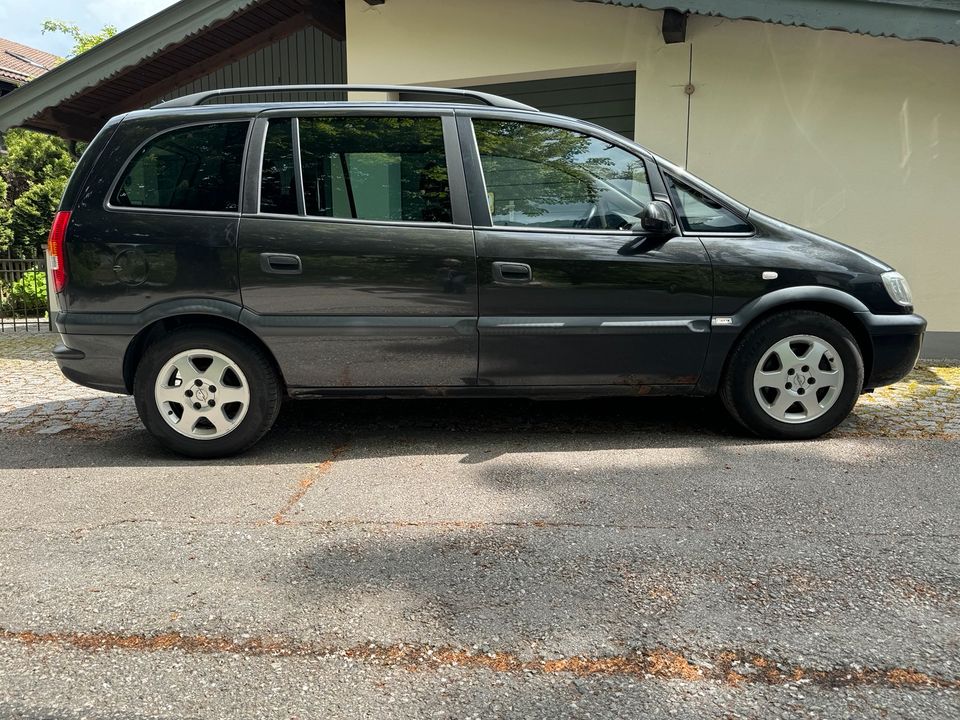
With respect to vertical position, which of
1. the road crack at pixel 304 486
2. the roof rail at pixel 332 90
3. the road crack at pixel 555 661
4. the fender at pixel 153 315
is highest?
the roof rail at pixel 332 90

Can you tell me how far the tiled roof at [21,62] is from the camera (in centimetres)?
2626

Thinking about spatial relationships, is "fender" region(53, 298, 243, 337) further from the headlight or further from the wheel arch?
the headlight

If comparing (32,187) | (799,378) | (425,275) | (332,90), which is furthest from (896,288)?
(32,187)

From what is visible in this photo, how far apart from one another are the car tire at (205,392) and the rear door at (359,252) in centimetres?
18

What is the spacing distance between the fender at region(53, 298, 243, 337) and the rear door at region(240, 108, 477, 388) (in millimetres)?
126

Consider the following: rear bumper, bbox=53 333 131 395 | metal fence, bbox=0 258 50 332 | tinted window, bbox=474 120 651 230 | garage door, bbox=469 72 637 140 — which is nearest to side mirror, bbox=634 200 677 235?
tinted window, bbox=474 120 651 230

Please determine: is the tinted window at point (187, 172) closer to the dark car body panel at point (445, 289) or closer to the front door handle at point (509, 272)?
the dark car body panel at point (445, 289)

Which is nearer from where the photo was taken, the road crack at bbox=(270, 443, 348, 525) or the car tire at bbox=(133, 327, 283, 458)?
the road crack at bbox=(270, 443, 348, 525)

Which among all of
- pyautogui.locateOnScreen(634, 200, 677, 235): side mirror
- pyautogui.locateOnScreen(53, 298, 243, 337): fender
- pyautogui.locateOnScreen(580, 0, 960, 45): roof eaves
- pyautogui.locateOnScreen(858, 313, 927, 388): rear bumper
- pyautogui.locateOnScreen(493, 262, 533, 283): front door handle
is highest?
pyautogui.locateOnScreen(580, 0, 960, 45): roof eaves

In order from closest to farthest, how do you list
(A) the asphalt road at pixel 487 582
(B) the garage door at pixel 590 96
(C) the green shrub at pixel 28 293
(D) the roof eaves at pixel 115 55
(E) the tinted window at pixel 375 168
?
1. (A) the asphalt road at pixel 487 582
2. (E) the tinted window at pixel 375 168
3. (D) the roof eaves at pixel 115 55
4. (B) the garage door at pixel 590 96
5. (C) the green shrub at pixel 28 293

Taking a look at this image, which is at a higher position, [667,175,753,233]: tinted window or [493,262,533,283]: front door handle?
[667,175,753,233]: tinted window

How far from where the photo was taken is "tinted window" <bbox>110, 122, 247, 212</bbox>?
397 cm

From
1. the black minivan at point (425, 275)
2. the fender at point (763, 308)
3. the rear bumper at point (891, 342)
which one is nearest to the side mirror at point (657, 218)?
the black minivan at point (425, 275)

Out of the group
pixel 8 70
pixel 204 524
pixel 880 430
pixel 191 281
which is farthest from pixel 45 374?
pixel 8 70
